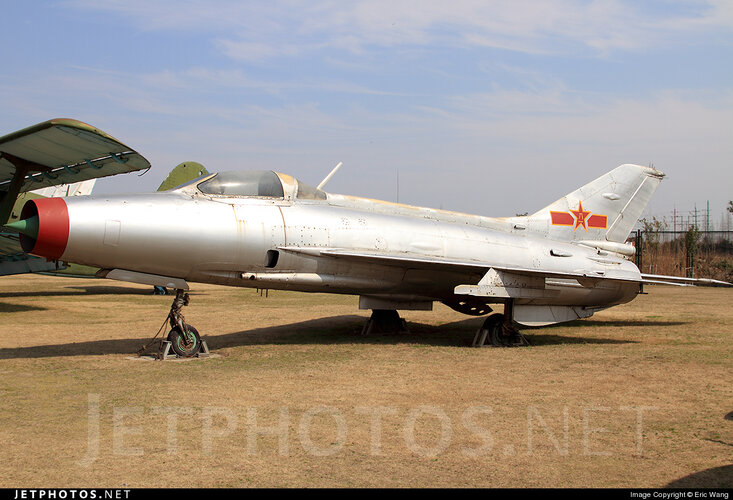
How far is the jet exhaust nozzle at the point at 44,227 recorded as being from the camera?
8383mm

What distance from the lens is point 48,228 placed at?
838 centimetres

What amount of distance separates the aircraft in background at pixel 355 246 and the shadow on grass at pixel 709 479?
615cm

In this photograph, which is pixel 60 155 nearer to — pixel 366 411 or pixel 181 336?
pixel 181 336

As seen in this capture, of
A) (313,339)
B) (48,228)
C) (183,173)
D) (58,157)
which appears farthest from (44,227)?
(183,173)

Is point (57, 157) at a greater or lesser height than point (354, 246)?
greater

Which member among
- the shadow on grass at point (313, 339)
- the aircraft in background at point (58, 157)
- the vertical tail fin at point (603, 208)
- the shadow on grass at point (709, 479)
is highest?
the aircraft in background at point (58, 157)

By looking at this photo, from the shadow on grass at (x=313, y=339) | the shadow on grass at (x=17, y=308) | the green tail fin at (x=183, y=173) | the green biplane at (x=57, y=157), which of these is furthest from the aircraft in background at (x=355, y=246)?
the green tail fin at (x=183, y=173)

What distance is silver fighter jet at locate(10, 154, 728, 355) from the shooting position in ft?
29.7

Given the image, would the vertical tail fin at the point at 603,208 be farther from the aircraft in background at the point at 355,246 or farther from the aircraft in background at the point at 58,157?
the aircraft in background at the point at 58,157

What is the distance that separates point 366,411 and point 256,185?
514cm

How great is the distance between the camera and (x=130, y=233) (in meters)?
9.02

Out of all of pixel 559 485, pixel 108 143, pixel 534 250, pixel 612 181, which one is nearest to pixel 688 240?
pixel 612 181

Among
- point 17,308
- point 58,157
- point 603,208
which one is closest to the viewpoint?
point 58,157

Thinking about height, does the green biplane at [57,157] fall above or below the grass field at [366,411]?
above
